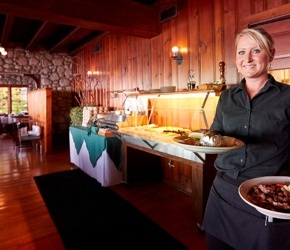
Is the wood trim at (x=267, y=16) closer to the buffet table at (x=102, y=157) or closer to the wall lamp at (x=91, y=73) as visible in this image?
the buffet table at (x=102, y=157)

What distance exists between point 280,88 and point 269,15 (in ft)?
5.29

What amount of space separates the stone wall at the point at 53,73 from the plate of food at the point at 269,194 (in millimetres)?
6529

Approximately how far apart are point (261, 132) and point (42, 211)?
2447mm

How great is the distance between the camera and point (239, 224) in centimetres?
Answer: 99

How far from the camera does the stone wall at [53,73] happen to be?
20.9 ft

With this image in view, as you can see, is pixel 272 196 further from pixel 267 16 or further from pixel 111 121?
pixel 111 121

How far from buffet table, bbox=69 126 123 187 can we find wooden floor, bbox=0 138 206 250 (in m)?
0.18

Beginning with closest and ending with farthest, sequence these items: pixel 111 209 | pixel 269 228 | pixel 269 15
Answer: pixel 269 228 < pixel 269 15 < pixel 111 209

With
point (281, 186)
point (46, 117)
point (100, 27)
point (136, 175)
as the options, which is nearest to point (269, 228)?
point (281, 186)

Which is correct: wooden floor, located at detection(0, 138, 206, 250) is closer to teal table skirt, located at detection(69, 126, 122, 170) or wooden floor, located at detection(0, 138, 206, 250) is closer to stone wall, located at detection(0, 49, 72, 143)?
teal table skirt, located at detection(69, 126, 122, 170)

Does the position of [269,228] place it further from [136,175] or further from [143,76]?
[143,76]

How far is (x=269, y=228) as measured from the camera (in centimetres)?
88

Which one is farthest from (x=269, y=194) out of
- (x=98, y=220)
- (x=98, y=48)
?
(x=98, y=48)

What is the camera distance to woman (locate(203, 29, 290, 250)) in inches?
35.8
